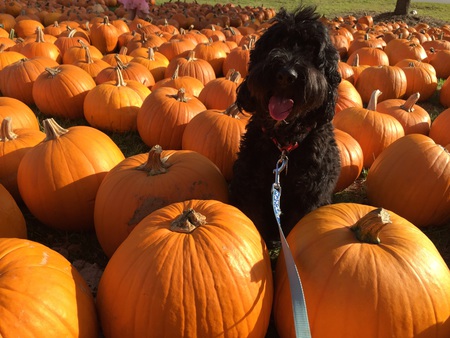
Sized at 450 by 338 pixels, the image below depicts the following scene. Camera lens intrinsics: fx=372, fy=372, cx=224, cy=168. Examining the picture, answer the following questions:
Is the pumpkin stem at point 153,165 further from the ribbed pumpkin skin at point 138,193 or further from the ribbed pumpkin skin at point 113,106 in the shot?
the ribbed pumpkin skin at point 113,106

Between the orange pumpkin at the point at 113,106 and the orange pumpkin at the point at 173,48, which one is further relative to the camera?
the orange pumpkin at the point at 173,48

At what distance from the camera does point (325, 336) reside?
1767 millimetres

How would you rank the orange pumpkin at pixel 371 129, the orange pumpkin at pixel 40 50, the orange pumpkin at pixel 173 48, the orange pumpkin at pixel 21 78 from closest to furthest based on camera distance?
the orange pumpkin at pixel 371 129, the orange pumpkin at pixel 21 78, the orange pumpkin at pixel 40 50, the orange pumpkin at pixel 173 48

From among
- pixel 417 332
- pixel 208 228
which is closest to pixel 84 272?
pixel 208 228

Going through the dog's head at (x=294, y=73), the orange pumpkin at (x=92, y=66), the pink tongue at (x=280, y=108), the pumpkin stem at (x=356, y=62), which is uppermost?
the dog's head at (x=294, y=73)

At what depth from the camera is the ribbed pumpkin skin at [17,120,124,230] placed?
268 cm

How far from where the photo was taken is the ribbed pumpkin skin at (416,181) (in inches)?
115

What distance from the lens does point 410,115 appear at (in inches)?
168

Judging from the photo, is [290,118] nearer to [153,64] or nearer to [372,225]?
[372,225]

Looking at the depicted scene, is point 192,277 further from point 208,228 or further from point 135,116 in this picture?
point 135,116

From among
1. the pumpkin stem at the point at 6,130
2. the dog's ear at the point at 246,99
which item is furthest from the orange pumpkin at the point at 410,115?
the pumpkin stem at the point at 6,130

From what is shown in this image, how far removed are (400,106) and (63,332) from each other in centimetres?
419

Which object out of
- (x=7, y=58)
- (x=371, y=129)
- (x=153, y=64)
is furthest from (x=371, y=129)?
(x=7, y=58)

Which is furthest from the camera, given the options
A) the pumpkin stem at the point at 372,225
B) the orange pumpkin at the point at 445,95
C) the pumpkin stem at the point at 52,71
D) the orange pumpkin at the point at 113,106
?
the orange pumpkin at the point at 445,95
